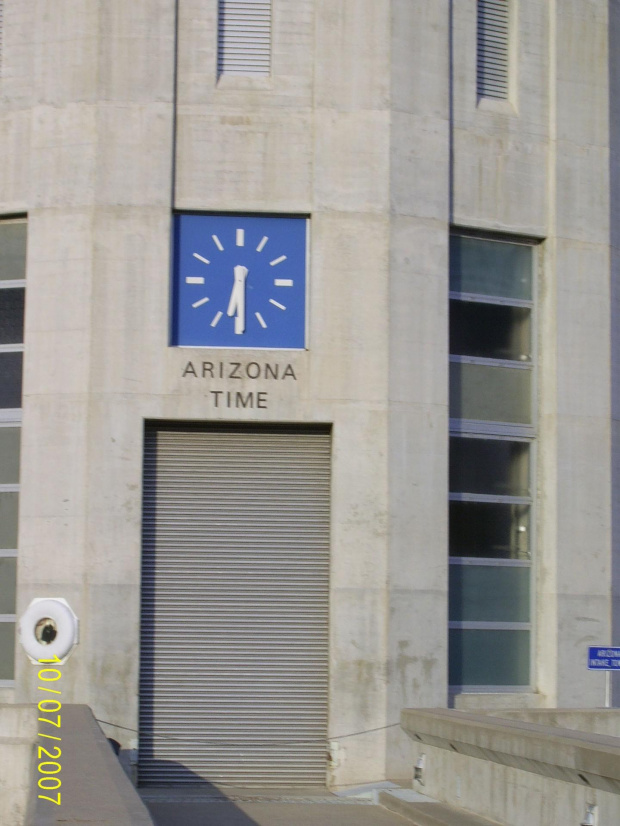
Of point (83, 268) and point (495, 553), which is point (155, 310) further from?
point (495, 553)

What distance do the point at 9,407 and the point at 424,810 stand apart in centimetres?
863

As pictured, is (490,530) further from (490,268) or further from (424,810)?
(424,810)

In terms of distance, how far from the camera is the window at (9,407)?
1789 centimetres

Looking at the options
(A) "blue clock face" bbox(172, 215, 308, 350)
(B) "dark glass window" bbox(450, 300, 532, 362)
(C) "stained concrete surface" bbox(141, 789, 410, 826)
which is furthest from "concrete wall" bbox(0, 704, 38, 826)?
(B) "dark glass window" bbox(450, 300, 532, 362)

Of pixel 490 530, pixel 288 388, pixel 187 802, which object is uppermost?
pixel 288 388

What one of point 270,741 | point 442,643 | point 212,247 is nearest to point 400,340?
point 212,247

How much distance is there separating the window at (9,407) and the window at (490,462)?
227 inches

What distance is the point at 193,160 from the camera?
17922 mm

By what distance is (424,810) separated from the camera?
1235cm

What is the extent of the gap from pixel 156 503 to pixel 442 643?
13.3 ft

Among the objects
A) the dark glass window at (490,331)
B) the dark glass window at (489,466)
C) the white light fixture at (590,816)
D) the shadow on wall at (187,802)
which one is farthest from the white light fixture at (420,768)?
the dark glass window at (490,331)
